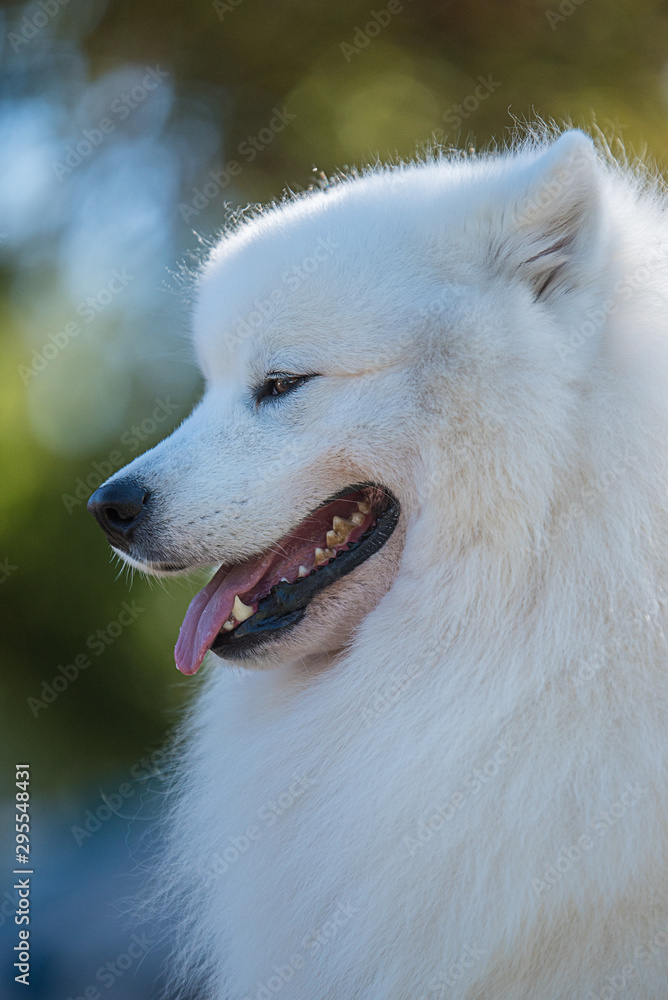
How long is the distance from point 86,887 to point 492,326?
3.13 metres

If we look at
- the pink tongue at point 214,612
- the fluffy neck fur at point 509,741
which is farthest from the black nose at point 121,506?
the fluffy neck fur at point 509,741

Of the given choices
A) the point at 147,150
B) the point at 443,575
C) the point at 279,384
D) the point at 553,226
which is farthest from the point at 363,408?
the point at 147,150

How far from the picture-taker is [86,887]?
368cm

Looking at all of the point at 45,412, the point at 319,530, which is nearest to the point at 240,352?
the point at 319,530

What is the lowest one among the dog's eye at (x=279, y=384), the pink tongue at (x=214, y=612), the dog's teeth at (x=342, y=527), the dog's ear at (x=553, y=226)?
the pink tongue at (x=214, y=612)

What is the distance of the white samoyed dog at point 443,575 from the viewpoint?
1739 millimetres

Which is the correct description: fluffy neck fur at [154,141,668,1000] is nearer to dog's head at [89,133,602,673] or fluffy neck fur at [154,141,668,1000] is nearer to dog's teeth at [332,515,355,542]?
dog's head at [89,133,602,673]

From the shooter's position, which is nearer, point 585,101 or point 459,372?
point 459,372

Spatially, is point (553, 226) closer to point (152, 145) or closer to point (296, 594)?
point (296, 594)

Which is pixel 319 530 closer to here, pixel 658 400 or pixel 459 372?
pixel 459 372

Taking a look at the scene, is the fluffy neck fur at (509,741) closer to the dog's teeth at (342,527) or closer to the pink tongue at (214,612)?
the dog's teeth at (342,527)

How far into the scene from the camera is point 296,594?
2.08 m

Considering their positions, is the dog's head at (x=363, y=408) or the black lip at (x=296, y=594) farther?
the black lip at (x=296, y=594)

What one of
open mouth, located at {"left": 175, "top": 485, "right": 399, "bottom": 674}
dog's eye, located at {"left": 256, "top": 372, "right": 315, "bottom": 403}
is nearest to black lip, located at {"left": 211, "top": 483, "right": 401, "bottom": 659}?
open mouth, located at {"left": 175, "top": 485, "right": 399, "bottom": 674}
